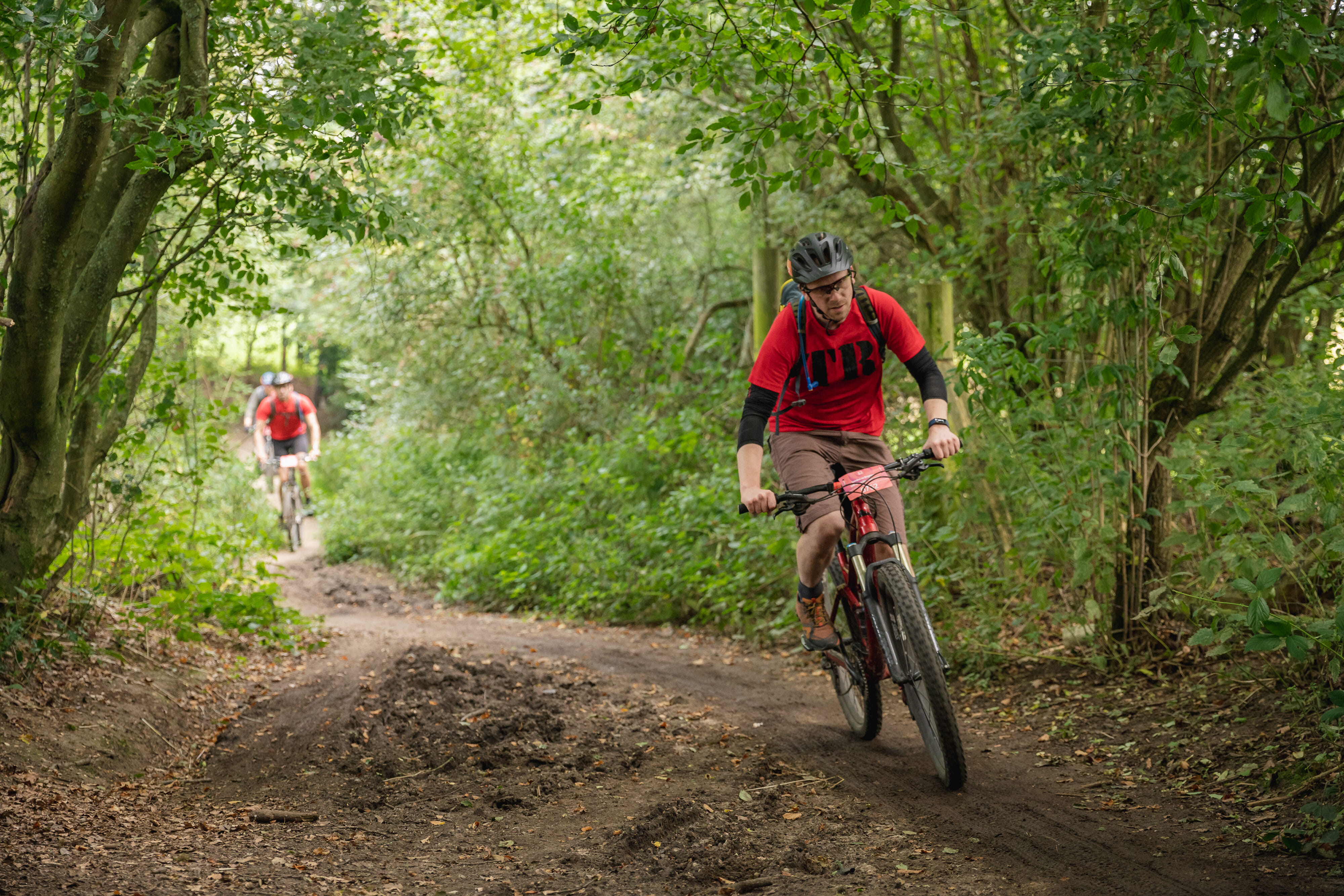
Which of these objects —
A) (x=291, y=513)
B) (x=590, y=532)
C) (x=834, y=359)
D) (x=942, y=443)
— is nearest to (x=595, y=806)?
(x=942, y=443)

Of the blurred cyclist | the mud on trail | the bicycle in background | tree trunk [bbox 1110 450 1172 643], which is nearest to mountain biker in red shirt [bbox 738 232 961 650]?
the mud on trail

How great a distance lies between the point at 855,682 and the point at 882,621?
2.34ft

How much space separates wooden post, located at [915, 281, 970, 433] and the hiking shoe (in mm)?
3259

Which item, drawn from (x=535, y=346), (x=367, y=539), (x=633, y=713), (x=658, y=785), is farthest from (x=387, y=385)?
(x=658, y=785)

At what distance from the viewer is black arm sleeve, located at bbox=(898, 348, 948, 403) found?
176 inches

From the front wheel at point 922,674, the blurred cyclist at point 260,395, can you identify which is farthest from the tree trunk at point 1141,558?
the blurred cyclist at point 260,395

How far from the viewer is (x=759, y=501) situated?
4.23m

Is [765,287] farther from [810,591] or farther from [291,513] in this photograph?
[291,513]

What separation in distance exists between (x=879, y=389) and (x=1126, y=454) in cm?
148

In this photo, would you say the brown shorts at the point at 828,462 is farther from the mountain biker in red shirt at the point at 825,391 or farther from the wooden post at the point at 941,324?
the wooden post at the point at 941,324

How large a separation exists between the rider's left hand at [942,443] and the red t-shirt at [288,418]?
10966 mm

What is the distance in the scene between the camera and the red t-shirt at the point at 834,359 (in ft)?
15.0

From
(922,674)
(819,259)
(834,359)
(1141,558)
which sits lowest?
(922,674)

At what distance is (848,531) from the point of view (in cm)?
459
